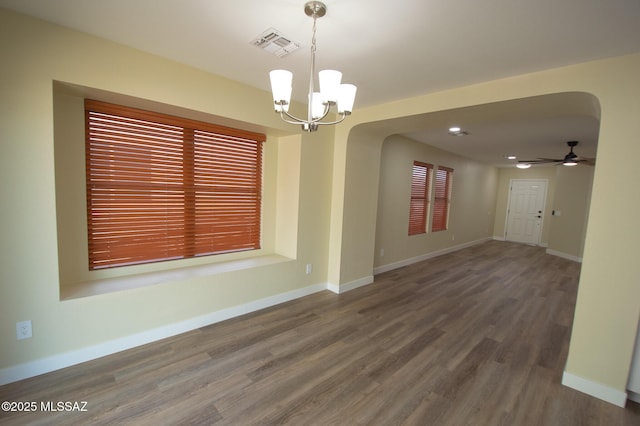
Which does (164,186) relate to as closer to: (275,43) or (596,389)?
(275,43)

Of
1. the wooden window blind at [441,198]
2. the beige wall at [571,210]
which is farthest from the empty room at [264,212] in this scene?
the beige wall at [571,210]

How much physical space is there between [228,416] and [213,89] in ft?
8.88

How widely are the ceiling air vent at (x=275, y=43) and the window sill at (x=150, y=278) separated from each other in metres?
2.19

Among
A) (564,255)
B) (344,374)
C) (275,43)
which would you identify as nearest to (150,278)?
(344,374)

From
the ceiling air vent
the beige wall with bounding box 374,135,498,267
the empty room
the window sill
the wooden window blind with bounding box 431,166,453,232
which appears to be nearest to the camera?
the empty room

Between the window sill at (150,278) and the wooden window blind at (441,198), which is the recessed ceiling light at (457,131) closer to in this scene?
the wooden window blind at (441,198)

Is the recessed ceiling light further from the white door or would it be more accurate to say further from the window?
the white door

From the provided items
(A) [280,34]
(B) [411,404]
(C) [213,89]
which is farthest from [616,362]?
(C) [213,89]

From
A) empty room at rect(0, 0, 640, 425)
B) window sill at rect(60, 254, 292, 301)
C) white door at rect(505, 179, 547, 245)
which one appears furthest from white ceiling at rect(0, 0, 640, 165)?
white door at rect(505, 179, 547, 245)

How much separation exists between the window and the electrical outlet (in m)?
0.63

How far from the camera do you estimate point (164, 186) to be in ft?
9.46

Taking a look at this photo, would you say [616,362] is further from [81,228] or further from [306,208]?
[81,228]

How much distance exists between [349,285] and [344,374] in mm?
1919

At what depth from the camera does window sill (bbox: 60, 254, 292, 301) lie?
2.31m
